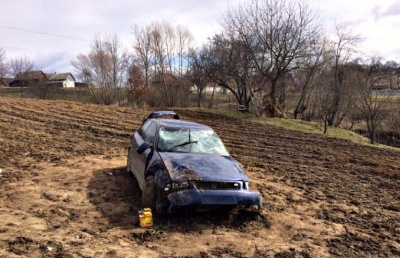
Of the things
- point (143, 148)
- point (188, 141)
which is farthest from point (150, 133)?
point (188, 141)

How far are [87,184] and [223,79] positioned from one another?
79.3ft

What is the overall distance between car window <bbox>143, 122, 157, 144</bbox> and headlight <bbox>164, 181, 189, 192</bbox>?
1640 millimetres

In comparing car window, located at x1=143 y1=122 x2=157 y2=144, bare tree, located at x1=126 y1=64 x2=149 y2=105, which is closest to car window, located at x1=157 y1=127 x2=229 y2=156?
car window, located at x1=143 y1=122 x2=157 y2=144

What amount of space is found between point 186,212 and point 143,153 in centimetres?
173

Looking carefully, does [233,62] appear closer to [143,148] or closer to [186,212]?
[143,148]

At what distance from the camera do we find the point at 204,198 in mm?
4977

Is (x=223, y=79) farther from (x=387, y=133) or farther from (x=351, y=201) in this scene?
(x=351, y=201)

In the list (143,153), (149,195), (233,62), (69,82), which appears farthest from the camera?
(69,82)

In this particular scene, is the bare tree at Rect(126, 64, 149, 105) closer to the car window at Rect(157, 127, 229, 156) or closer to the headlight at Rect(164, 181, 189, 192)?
the car window at Rect(157, 127, 229, 156)

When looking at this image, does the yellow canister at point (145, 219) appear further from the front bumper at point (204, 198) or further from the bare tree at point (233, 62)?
the bare tree at point (233, 62)

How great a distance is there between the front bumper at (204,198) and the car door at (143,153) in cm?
123

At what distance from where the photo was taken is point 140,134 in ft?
25.6

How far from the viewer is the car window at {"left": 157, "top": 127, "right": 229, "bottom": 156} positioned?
247 inches

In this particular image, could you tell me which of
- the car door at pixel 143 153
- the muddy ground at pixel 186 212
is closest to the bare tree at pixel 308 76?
the muddy ground at pixel 186 212
